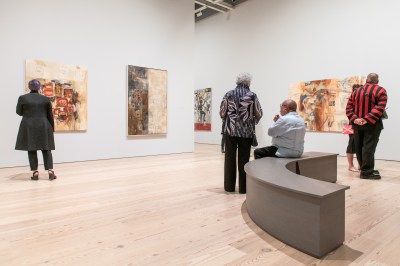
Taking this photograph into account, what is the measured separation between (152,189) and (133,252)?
7.44 ft

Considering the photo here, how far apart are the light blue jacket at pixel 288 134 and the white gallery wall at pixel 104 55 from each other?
5.20m

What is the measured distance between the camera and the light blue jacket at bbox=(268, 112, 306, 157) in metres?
4.35

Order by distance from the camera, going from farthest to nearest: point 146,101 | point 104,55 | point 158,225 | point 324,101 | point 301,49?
point 301,49 → point 324,101 → point 146,101 → point 104,55 → point 158,225

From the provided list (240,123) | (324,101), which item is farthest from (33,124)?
(324,101)

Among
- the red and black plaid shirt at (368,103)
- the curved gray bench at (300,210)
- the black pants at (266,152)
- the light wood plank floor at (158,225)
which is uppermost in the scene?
the red and black plaid shirt at (368,103)

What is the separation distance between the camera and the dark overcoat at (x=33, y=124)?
534cm

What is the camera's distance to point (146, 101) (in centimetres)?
902

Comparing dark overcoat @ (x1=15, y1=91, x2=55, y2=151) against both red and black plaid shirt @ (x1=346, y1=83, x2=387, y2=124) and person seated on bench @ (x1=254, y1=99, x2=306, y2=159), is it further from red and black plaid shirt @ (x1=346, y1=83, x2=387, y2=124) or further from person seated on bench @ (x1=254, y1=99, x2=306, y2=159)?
red and black plaid shirt @ (x1=346, y1=83, x2=387, y2=124)

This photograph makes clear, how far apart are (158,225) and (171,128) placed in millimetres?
6724

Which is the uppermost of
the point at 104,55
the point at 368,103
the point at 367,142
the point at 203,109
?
the point at 104,55

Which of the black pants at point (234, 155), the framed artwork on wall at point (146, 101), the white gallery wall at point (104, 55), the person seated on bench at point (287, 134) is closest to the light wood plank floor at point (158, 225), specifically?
the black pants at point (234, 155)

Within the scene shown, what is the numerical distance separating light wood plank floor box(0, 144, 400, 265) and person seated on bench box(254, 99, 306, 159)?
0.94 m

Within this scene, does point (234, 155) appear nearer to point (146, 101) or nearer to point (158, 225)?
point (158, 225)

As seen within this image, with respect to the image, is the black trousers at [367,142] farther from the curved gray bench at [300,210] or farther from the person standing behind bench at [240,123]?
the curved gray bench at [300,210]
